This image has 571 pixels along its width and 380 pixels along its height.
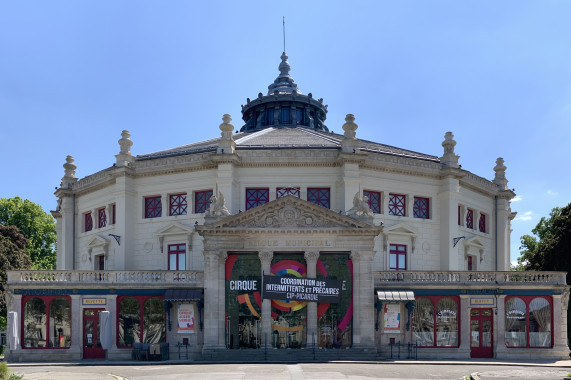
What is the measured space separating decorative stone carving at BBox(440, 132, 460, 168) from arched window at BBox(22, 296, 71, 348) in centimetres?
3006

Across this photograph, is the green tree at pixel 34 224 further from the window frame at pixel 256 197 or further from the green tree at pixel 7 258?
the window frame at pixel 256 197

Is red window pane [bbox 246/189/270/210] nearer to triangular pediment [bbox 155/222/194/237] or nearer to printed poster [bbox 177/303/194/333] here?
triangular pediment [bbox 155/222/194/237]

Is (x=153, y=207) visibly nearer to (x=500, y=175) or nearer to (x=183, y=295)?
(x=183, y=295)

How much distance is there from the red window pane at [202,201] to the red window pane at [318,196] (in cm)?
750

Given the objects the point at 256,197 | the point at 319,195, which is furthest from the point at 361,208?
the point at 256,197

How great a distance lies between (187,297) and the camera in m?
42.1

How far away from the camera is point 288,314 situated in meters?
42.8

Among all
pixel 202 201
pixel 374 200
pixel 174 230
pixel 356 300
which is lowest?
pixel 356 300

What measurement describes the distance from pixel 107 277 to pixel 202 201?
9968mm

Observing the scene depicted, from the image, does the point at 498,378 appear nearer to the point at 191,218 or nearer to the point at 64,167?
the point at 191,218

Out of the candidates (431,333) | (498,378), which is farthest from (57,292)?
(498,378)

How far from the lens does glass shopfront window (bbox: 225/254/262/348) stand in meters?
42.5

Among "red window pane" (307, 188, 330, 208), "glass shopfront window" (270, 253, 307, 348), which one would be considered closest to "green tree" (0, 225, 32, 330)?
"glass shopfront window" (270, 253, 307, 348)

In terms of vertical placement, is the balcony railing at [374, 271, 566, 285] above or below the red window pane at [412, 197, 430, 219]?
below
